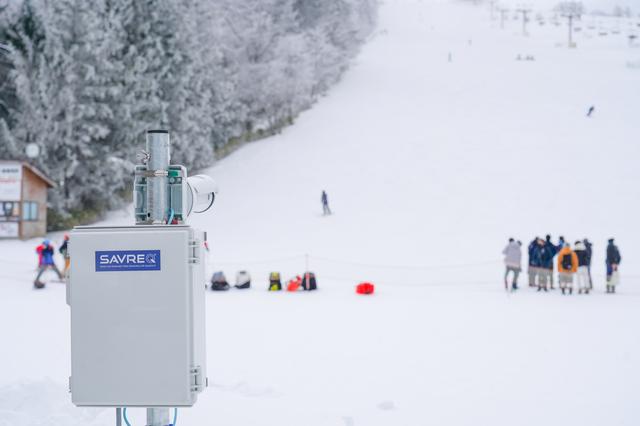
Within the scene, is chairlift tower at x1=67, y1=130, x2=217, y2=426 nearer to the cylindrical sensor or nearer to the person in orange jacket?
the cylindrical sensor

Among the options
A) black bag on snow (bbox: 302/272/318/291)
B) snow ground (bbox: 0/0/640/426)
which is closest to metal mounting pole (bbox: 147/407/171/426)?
snow ground (bbox: 0/0/640/426)

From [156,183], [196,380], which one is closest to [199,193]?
[156,183]

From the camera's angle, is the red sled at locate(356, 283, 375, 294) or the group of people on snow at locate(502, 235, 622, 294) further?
the group of people on snow at locate(502, 235, 622, 294)

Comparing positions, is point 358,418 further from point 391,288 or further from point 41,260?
point 41,260

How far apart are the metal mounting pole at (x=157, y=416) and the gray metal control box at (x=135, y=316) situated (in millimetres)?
234

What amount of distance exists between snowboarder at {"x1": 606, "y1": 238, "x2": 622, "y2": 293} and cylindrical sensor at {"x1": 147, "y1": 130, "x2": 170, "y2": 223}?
15143 mm

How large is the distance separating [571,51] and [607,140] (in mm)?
30851

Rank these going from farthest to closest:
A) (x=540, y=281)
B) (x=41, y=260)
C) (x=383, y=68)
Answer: (x=383, y=68)
(x=540, y=281)
(x=41, y=260)

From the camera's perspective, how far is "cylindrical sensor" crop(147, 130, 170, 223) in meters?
4.00

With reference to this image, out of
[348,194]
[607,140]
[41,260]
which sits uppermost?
[607,140]

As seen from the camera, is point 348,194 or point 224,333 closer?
point 224,333

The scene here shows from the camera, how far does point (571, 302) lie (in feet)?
48.9

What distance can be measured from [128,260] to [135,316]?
0.35 m

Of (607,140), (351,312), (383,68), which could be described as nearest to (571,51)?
(383,68)
